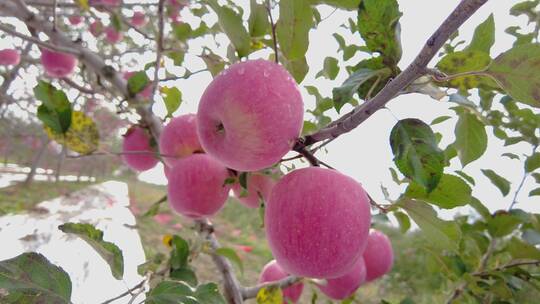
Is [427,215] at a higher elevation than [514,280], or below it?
higher

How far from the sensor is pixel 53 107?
77 cm

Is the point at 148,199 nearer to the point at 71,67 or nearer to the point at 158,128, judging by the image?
the point at 71,67

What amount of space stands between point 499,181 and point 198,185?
0.95 metres

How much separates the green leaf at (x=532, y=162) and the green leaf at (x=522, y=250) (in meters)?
0.31

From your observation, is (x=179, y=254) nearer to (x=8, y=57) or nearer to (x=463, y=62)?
(x=463, y=62)

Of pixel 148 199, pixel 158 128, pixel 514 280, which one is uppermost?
pixel 148 199

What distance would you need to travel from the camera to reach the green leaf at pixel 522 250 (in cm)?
87

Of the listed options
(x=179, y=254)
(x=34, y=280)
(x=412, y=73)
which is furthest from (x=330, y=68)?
(x=34, y=280)

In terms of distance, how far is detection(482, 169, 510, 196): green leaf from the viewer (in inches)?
45.6

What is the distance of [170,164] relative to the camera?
93cm

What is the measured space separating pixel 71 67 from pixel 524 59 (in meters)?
2.17

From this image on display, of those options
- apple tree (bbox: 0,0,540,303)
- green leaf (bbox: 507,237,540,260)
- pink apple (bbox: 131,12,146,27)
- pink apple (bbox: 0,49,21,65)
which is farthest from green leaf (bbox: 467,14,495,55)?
pink apple (bbox: 0,49,21,65)

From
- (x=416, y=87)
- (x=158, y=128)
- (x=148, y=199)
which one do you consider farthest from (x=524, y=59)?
(x=148, y=199)

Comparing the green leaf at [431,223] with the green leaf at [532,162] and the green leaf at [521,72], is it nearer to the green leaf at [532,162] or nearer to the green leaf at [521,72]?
the green leaf at [521,72]
